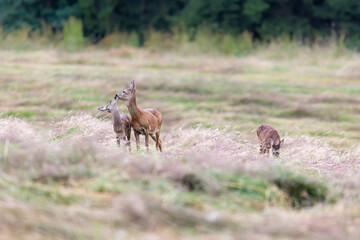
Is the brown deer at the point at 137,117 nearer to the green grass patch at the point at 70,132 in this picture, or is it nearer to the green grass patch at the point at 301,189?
the green grass patch at the point at 70,132

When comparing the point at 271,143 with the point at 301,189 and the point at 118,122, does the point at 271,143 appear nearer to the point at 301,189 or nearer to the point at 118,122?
the point at 118,122

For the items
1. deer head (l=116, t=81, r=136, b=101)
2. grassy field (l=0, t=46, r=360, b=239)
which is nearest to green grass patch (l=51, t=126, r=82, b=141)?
grassy field (l=0, t=46, r=360, b=239)

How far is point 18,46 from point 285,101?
15176 millimetres

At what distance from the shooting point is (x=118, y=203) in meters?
4.63

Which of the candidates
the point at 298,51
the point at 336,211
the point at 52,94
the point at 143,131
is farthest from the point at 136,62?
the point at 336,211

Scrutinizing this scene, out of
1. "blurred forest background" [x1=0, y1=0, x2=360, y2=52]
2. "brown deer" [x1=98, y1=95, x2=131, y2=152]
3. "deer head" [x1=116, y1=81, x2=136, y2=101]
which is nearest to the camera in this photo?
"brown deer" [x1=98, y1=95, x2=131, y2=152]

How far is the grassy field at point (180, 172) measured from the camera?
14.8 feet

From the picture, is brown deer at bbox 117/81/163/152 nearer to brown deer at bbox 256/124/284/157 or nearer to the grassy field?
the grassy field

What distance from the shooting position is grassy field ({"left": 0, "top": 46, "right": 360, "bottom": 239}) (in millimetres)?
4504

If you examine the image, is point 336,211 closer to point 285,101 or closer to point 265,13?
point 285,101

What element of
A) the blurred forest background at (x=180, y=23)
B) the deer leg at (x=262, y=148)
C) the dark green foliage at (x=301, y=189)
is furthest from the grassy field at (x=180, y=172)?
the blurred forest background at (x=180, y=23)

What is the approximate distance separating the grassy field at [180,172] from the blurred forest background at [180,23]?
37.8 ft

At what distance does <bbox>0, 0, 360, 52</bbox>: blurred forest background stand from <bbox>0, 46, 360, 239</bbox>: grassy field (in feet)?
37.8

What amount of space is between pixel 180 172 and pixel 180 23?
1054 inches
